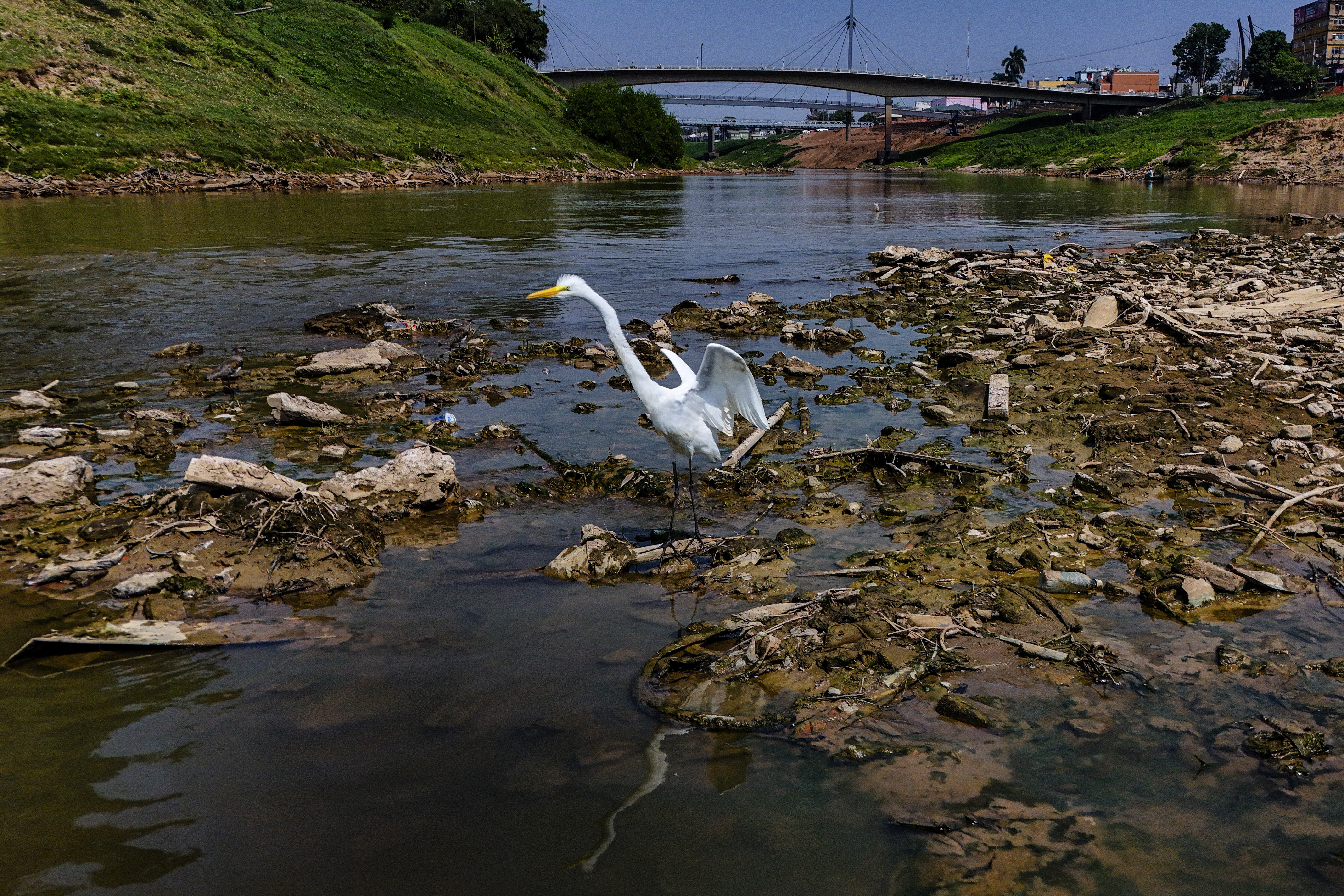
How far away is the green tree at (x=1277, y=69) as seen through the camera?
327 ft

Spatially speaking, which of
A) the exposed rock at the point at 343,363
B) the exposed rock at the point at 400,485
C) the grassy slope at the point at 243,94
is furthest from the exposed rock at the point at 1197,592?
the grassy slope at the point at 243,94

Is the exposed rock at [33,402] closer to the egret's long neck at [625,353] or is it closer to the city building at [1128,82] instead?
the egret's long neck at [625,353]

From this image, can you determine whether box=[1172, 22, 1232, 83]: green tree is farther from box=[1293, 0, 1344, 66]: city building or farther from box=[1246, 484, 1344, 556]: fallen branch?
box=[1246, 484, 1344, 556]: fallen branch

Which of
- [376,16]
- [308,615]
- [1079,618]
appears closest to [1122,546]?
[1079,618]

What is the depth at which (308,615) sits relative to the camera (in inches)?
224

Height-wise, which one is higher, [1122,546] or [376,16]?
[376,16]

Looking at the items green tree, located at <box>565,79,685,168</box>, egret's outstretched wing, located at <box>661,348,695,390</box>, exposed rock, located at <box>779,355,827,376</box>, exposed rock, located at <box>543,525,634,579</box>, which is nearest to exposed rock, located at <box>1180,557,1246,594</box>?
egret's outstretched wing, located at <box>661,348,695,390</box>

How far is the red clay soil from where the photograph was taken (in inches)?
5930

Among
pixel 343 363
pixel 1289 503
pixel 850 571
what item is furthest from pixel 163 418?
pixel 1289 503

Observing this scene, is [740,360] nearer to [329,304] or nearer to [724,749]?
[724,749]

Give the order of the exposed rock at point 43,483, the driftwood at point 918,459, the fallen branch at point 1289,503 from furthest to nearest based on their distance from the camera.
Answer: the driftwood at point 918,459 < the exposed rock at point 43,483 < the fallen branch at point 1289,503

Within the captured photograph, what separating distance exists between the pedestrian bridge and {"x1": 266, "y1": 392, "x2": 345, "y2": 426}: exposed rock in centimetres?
12620

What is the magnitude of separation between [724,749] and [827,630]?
3.82ft

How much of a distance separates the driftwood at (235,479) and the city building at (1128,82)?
7753 inches
